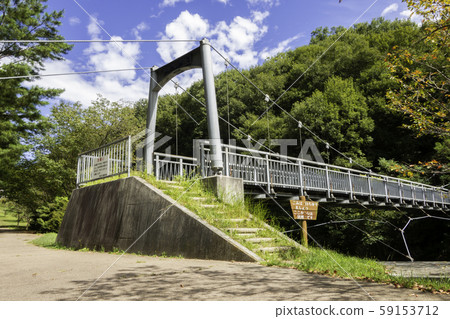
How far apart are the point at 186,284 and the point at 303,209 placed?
474cm

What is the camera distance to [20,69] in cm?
1666

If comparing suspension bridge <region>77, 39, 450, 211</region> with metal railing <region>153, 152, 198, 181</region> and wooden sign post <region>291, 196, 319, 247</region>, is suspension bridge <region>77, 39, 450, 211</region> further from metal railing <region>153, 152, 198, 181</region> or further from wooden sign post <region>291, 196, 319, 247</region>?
wooden sign post <region>291, 196, 319, 247</region>

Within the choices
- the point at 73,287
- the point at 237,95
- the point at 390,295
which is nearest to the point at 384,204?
the point at 390,295

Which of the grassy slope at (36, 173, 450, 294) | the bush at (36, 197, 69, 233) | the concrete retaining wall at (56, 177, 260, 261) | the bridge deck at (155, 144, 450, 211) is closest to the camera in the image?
the grassy slope at (36, 173, 450, 294)

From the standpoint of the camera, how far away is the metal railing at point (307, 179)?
892cm

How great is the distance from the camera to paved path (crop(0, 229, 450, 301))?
298 cm

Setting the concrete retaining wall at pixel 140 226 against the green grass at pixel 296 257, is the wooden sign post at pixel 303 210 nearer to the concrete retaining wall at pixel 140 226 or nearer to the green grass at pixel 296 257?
the green grass at pixel 296 257

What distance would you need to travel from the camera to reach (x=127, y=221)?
7.29 meters

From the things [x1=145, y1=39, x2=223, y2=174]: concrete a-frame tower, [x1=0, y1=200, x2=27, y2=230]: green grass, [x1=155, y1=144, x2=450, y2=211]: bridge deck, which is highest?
[x1=145, y1=39, x2=223, y2=174]: concrete a-frame tower

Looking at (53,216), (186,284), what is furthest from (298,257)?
(53,216)

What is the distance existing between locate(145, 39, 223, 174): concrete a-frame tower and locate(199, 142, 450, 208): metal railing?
58 centimetres

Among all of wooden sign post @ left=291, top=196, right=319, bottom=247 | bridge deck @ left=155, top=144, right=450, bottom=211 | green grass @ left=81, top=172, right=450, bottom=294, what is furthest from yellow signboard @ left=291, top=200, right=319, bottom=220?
bridge deck @ left=155, top=144, right=450, bottom=211

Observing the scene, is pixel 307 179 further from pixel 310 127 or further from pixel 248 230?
pixel 310 127

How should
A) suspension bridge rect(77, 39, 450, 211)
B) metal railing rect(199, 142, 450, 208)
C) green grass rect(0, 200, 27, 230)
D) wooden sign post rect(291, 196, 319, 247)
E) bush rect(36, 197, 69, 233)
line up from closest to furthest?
1. wooden sign post rect(291, 196, 319, 247)
2. suspension bridge rect(77, 39, 450, 211)
3. metal railing rect(199, 142, 450, 208)
4. bush rect(36, 197, 69, 233)
5. green grass rect(0, 200, 27, 230)
